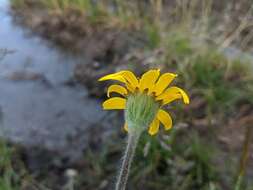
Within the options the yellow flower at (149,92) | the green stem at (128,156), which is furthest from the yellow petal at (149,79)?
the green stem at (128,156)

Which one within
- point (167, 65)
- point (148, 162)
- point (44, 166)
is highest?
point (167, 65)

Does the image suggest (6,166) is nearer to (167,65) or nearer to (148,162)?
(148,162)

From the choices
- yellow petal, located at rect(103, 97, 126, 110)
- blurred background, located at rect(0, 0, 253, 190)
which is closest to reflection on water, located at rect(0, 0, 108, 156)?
blurred background, located at rect(0, 0, 253, 190)

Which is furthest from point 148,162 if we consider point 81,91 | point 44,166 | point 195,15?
point 195,15

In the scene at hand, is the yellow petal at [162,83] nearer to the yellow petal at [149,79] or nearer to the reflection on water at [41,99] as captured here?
the yellow petal at [149,79]

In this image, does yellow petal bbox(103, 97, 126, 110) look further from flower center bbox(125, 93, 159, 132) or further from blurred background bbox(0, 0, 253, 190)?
blurred background bbox(0, 0, 253, 190)

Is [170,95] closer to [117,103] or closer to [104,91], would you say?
[117,103]

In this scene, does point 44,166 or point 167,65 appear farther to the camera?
point 167,65
